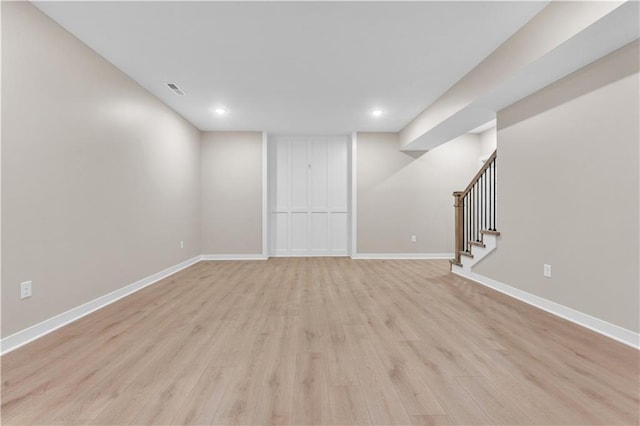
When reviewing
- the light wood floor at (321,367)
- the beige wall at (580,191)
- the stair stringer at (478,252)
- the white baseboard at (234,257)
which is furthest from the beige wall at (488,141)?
the white baseboard at (234,257)

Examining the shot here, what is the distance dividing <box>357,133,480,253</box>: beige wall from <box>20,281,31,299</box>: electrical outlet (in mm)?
5139

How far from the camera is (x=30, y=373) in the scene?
1.81 m

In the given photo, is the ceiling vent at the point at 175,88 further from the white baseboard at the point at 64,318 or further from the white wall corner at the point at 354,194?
the white wall corner at the point at 354,194

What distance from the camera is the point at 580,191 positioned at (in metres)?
2.67

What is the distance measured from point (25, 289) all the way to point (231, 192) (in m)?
4.15

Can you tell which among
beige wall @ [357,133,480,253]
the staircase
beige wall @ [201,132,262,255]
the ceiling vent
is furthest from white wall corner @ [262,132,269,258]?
the staircase

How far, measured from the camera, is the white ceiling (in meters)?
2.43

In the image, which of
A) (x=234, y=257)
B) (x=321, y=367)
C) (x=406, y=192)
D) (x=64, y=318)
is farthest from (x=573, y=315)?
(x=234, y=257)

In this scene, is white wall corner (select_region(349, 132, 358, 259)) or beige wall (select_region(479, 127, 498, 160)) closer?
beige wall (select_region(479, 127, 498, 160))

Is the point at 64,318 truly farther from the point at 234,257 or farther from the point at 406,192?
the point at 406,192

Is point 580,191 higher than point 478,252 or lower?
higher

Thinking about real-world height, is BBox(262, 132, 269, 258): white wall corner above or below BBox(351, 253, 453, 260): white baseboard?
above

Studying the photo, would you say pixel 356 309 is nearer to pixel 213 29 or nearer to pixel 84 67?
pixel 213 29

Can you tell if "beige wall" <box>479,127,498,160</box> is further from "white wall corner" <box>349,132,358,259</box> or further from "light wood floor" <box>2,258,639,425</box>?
"light wood floor" <box>2,258,639,425</box>
